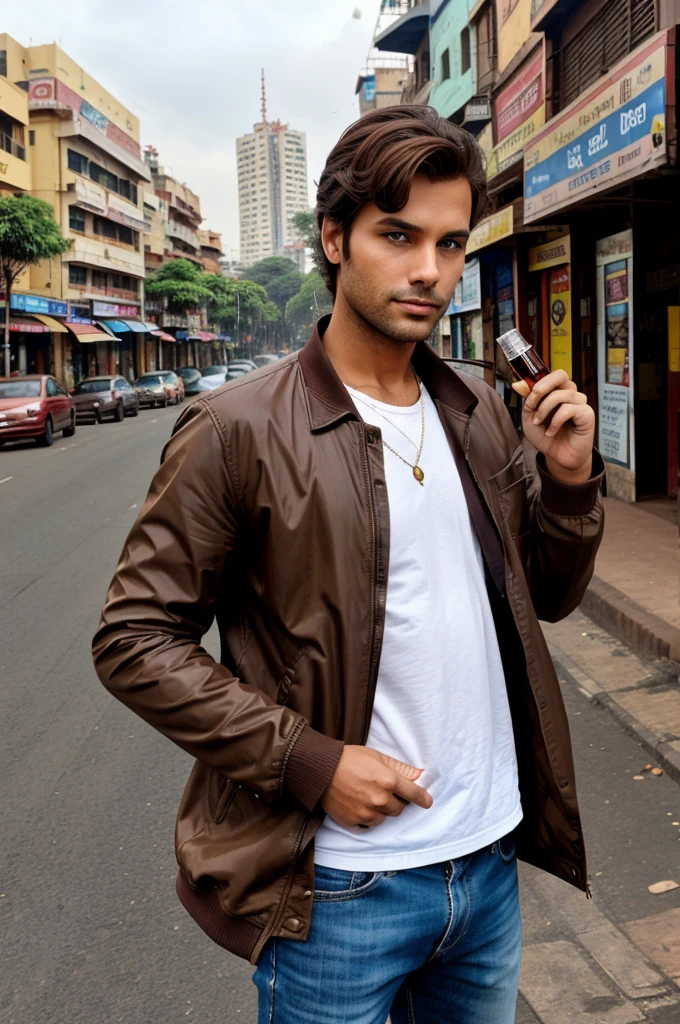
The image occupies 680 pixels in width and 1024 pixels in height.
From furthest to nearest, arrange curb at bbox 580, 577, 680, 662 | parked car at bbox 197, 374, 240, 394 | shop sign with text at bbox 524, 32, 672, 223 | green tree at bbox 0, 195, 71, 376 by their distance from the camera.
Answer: parked car at bbox 197, 374, 240, 394 → green tree at bbox 0, 195, 71, 376 → shop sign with text at bbox 524, 32, 672, 223 → curb at bbox 580, 577, 680, 662

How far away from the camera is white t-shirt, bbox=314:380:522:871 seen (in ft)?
5.02

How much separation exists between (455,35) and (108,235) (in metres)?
35.3

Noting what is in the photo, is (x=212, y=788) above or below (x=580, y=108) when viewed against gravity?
below

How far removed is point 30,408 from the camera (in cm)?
2180

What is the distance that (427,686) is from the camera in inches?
61.3

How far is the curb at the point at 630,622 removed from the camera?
6.01m

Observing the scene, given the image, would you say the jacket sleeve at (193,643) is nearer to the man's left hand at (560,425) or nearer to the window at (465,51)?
the man's left hand at (560,425)

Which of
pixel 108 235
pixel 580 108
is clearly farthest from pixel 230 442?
pixel 108 235

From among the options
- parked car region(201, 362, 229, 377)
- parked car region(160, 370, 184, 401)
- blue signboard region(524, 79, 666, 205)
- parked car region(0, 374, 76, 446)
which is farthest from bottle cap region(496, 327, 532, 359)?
parked car region(201, 362, 229, 377)

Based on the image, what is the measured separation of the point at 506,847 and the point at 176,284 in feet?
218

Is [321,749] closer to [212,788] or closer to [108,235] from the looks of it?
[212,788]

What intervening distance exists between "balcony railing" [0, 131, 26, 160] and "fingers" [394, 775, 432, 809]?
43088 millimetres

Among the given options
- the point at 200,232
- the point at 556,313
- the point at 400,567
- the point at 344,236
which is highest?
the point at 200,232

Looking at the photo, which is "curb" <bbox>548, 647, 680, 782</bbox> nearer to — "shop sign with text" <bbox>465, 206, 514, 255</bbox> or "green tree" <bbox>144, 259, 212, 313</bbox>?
"shop sign with text" <bbox>465, 206, 514, 255</bbox>
